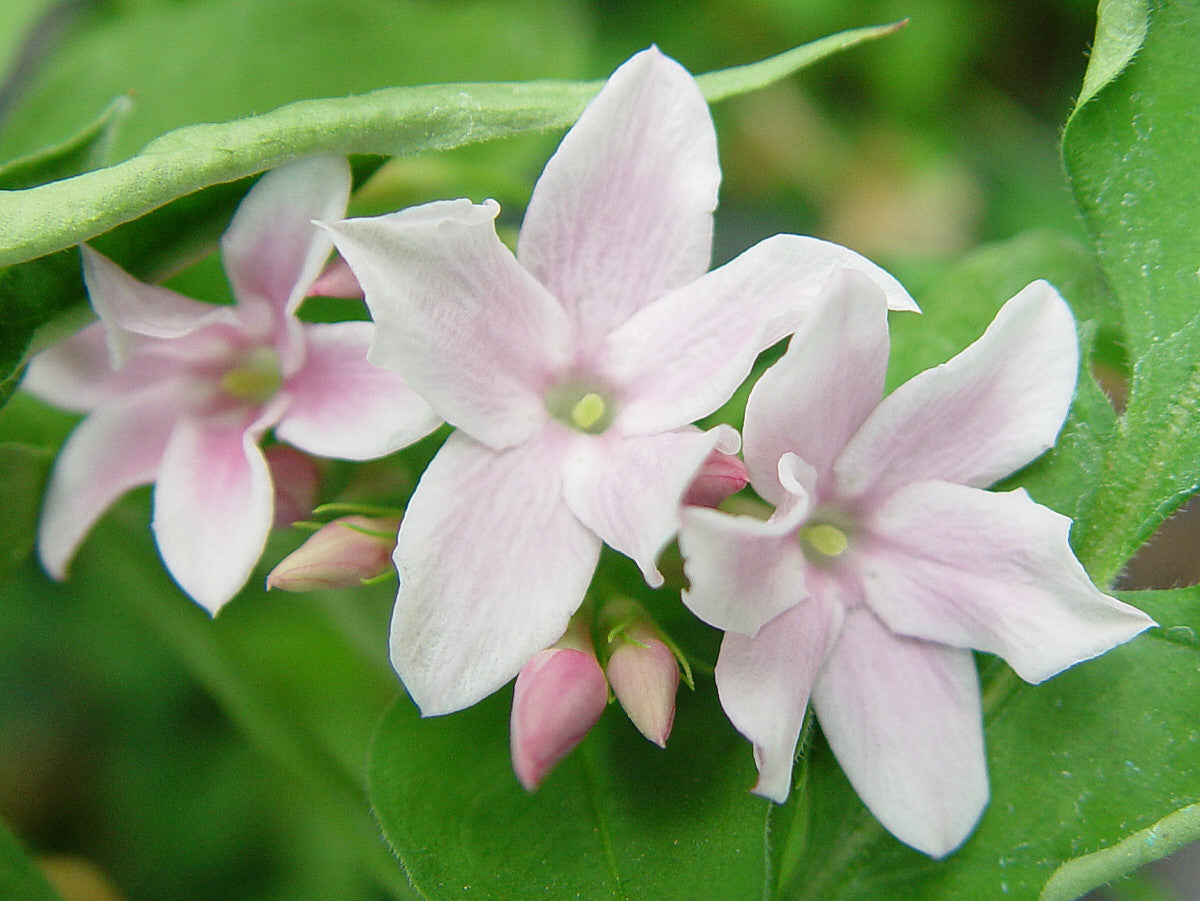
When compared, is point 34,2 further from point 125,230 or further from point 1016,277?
point 1016,277

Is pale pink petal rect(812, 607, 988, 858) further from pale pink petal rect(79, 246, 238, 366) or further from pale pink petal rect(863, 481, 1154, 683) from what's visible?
pale pink petal rect(79, 246, 238, 366)

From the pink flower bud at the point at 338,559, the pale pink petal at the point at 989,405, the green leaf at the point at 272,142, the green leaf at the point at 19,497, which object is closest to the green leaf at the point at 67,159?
the green leaf at the point at 272,142

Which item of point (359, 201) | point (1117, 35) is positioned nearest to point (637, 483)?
point (1117, 35)

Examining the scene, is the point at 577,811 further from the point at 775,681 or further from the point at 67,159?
the point at 67,159

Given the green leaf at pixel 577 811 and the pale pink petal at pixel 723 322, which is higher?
the pale pink petal at pixel 723 322

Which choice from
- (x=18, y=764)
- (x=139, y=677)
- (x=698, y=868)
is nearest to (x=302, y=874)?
(x=139, y=677)

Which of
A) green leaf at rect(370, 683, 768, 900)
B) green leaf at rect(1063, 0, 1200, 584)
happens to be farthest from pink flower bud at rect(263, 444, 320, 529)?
green leaf at rect(1063, 0, 1200, 584)

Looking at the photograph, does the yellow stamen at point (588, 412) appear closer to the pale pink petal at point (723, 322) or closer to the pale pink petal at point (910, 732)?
the pale pink petal at point (723, 322)
